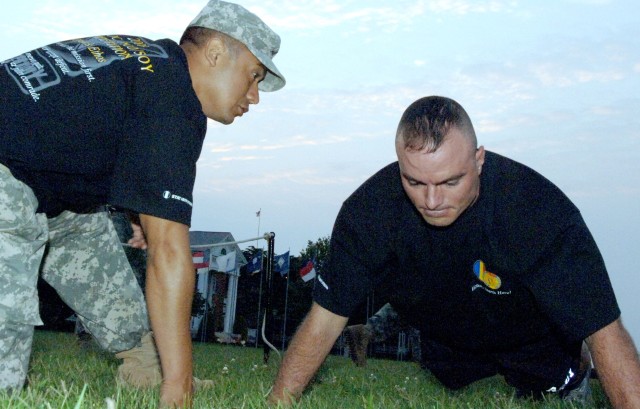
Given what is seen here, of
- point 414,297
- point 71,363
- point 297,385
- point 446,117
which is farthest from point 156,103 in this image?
point 71,363

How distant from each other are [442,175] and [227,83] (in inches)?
43.8

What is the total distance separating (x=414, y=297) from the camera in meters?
4.72

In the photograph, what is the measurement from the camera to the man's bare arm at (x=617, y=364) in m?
3.65

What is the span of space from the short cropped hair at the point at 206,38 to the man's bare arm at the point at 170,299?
0.94 metres

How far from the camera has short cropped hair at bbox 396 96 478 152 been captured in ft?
12.3

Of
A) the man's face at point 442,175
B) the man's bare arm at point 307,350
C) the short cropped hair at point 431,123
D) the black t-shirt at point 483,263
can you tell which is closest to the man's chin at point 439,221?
the man's face at point 442,175

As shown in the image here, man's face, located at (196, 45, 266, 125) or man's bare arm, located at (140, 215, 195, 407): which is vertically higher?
man's face, located at (196, 45, 266, 125)

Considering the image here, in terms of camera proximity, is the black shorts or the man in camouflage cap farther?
the black shorts

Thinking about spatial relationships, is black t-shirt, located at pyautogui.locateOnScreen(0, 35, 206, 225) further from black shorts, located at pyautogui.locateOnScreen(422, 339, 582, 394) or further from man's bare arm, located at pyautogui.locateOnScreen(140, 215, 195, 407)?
black shorts, located at pyautogui.locateOnScreen(422, 339, 582, 394)

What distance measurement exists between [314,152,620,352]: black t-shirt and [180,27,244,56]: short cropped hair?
1.06 meters

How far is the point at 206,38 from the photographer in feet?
12.7

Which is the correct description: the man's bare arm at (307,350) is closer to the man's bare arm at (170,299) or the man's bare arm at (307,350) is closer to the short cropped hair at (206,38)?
the man's bare arm at (170,299)

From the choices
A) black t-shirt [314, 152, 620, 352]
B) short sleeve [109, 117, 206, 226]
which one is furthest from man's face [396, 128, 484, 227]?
short sleeve [109, 117, 206, 226]

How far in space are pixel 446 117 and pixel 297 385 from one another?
1617 millimetres
